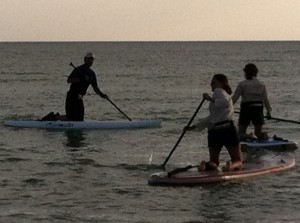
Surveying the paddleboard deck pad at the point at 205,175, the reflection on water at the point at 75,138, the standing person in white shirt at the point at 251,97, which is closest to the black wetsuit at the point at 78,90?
the reflection on water at the point at 75,138

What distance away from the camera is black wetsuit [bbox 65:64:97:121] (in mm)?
19906

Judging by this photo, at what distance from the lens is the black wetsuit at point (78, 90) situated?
65.3 ft

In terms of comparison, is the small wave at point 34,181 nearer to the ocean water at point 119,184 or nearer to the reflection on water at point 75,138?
the ocean water at point 119,184

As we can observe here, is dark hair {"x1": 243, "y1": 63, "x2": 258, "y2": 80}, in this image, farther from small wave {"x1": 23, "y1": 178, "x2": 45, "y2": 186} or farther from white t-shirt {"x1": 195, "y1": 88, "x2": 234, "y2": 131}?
small wave {"x1": 23, "y1": 178, "x2": 45, "y2": 186}

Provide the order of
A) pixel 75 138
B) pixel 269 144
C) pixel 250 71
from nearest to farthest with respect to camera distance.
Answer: pixel 250 71 → pixel 269 144 → pixel 75 138

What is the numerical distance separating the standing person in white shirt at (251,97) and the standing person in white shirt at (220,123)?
8.85 ft

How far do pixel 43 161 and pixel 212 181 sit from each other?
434 centimetres

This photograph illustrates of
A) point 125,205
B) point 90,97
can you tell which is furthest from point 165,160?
point 90,97

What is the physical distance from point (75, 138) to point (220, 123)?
742 centimetres

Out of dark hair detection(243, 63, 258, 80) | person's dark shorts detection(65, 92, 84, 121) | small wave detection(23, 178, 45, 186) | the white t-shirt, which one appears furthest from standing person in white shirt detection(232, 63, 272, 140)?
person's dark shorts detection(65, 92, 84, 121)

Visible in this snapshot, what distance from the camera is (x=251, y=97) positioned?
16.4 metres

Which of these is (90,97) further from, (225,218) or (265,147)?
(225,218)

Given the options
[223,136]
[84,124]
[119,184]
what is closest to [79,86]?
[84,124]

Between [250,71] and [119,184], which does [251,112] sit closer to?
[250,71]
